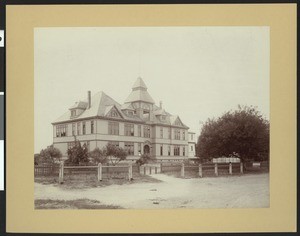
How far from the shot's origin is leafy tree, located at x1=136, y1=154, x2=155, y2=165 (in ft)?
14.6

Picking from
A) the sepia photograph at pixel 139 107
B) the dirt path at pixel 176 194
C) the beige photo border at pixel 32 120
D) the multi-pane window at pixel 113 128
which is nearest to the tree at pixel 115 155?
the sepia photograph at pixel 139 107

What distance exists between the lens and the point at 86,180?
436 centimetres

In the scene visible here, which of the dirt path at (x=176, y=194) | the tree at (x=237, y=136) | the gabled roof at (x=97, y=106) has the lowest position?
the dirt path at (x=176, y=194)

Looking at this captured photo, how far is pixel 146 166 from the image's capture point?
4473 millimetres

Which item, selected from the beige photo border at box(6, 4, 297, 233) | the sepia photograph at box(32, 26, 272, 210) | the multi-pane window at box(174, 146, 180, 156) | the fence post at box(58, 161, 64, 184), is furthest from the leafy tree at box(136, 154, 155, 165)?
the fence post at box(58, 161, 64, 184)

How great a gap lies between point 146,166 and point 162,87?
76 centimetres

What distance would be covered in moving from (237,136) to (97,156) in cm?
137

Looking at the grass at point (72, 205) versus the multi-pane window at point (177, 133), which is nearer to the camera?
the grass at point (72, 205)

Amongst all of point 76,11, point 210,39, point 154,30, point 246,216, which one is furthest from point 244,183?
point 76,11

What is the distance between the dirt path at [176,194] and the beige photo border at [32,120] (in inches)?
2.8

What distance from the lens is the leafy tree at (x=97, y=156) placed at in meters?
4.41

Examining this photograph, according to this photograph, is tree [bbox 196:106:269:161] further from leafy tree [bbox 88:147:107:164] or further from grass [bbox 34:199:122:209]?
grass [bbox 34:199:122:209]

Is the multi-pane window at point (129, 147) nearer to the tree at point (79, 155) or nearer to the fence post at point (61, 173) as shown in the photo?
the tree at point (79, 155)

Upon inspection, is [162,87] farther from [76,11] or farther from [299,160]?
[299,160]
